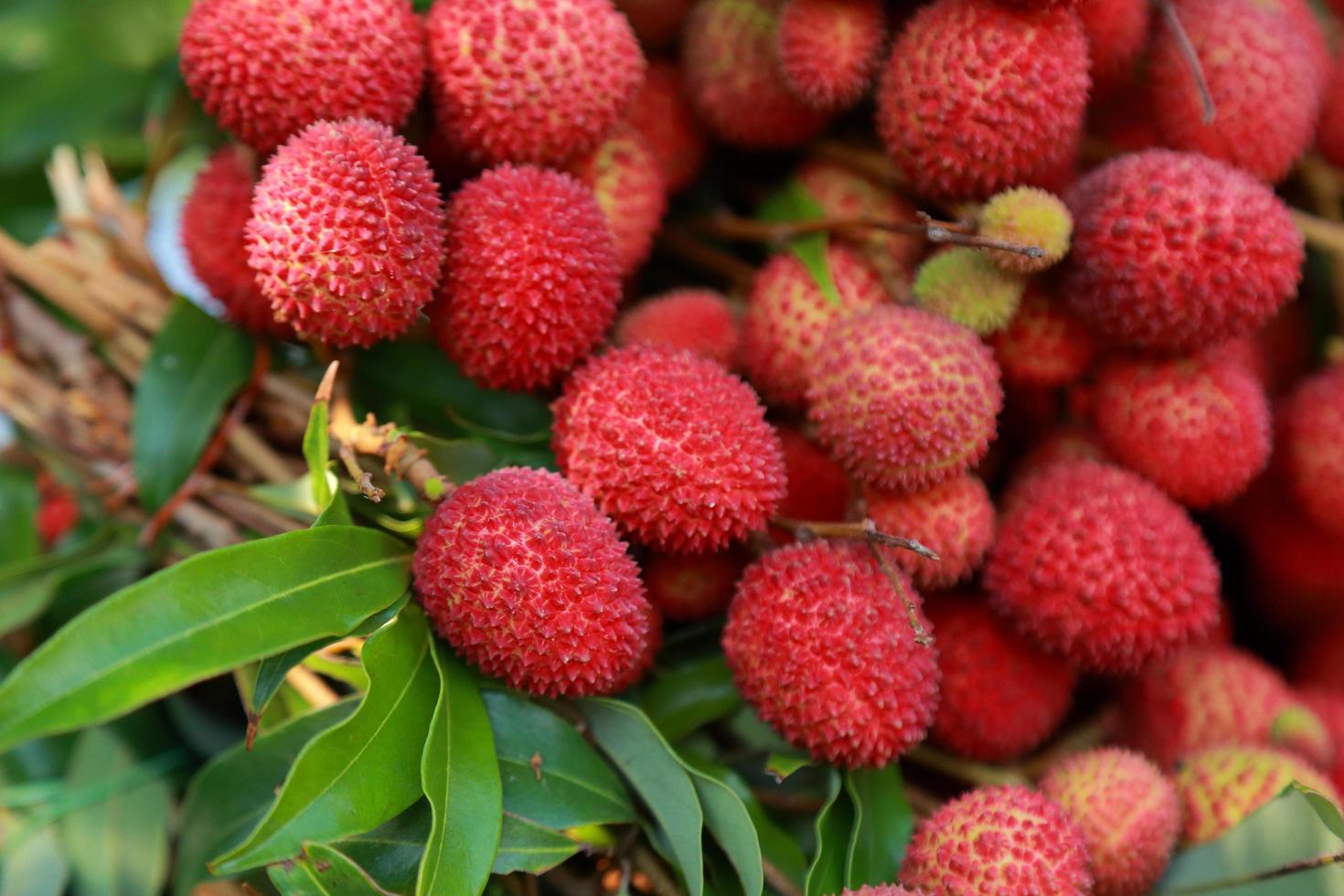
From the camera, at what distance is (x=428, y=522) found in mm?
777

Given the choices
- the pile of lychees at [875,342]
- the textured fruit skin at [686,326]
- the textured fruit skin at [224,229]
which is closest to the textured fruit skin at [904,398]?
the pile of lychees at [875,342]

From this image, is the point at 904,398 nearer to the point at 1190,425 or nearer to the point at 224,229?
the point at 1190,425

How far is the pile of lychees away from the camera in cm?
77

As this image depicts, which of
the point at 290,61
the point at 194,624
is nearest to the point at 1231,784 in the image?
the point at 194,624

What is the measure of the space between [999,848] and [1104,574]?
0.78 feet

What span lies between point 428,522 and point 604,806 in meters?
0.25

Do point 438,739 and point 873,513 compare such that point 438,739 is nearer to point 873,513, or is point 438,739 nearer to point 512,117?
point 873,513

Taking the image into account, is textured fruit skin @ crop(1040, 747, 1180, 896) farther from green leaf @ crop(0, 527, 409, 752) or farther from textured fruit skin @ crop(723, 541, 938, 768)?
green leaf @ crop(0, 527, 409, 752)

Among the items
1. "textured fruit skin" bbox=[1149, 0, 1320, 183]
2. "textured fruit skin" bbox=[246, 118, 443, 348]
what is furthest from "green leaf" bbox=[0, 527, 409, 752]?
"textured fruit skin" bbox=[1149, 0, 1320, 183]

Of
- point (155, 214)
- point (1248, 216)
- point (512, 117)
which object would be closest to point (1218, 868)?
point (1248, 216)

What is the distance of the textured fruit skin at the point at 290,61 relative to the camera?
801 millimetres

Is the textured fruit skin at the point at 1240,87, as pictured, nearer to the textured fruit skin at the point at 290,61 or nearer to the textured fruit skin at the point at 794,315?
the textured fruit skin at the point at 794,315

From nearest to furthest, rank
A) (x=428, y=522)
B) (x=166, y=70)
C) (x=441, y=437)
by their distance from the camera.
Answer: (x=428, y=522) → (x=441, y=437) → (x=166, y=70)

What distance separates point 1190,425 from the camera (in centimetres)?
90
